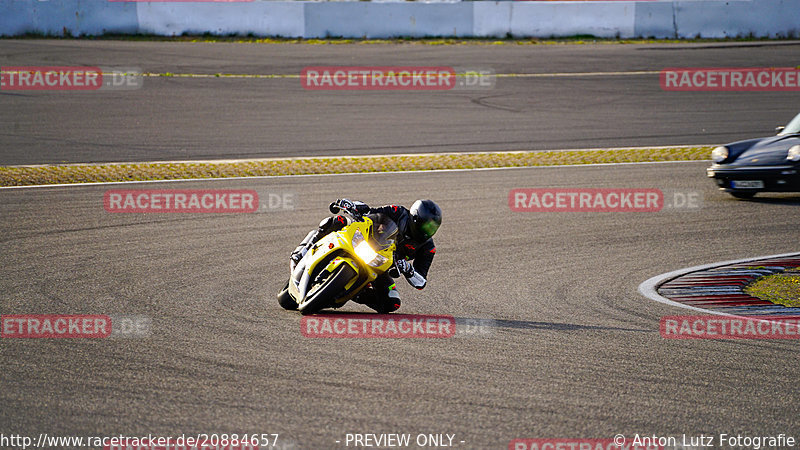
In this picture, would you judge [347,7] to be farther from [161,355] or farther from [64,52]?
[161,355]

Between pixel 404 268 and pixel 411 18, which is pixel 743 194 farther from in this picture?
pixel 411 18

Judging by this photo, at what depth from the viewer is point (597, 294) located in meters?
8.47

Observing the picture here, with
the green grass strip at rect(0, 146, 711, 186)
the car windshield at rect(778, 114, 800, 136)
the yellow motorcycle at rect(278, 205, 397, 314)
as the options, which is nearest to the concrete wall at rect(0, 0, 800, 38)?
the green grass strip at rect(0, 146, 711, 186)

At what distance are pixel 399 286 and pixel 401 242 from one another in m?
1.82

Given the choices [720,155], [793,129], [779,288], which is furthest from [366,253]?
[793,129]

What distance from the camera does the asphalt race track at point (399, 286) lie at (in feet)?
16.3

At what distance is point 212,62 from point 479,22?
938 cm

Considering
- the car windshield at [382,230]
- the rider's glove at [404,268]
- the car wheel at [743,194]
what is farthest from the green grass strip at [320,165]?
the rider's glove at [404,268]

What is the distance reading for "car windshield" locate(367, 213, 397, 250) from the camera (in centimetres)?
702

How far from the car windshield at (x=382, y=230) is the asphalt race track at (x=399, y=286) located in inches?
34.1

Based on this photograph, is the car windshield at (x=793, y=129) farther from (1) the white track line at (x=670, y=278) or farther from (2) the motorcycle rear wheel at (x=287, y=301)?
(2) the motorcycle rear wheel at (x=287, y=301)

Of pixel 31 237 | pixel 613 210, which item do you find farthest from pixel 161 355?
pixel 613 210

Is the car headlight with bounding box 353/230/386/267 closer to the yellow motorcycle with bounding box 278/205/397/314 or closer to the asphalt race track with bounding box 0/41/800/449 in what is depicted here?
the yellow motorcycle with bounding box 278/205/397/314

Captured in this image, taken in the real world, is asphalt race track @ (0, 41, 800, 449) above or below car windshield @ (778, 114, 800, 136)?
below
